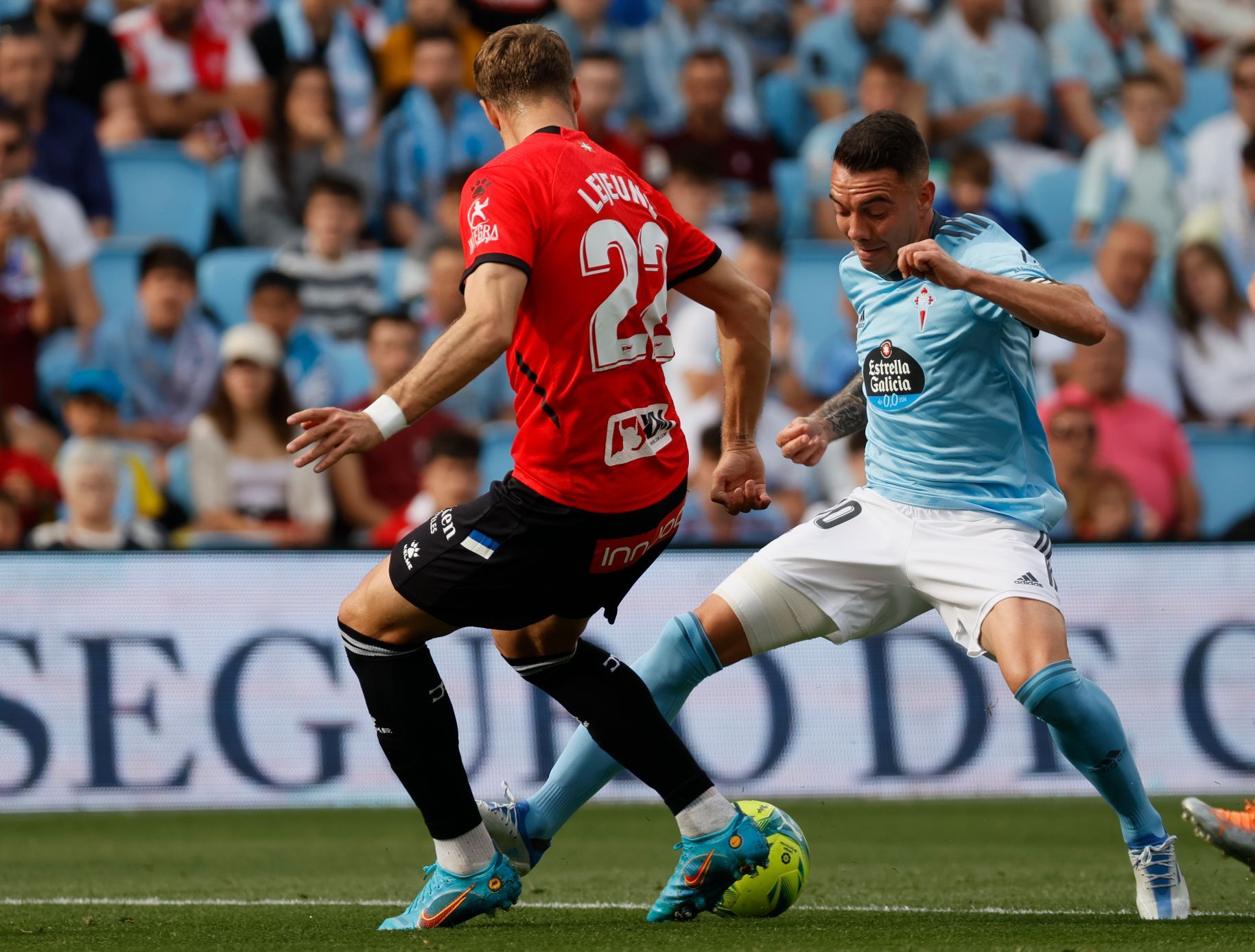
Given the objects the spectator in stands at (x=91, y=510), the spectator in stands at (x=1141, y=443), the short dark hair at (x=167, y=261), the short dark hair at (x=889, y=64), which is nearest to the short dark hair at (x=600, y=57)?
the short dark hair at (x=889, y=64)

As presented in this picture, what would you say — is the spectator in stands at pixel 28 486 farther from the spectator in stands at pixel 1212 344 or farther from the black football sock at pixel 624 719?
the spectator in stands at pixel 1212 344

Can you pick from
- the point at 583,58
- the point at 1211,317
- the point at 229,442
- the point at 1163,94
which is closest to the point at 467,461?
the point at 229,442

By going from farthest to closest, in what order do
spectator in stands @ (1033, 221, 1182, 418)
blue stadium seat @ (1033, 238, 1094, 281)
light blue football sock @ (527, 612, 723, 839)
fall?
blue stadium seat @ (1033, 238, 1094, 281)
spectator in stands @ (1033, 221, 1182, 418)
light blue football sock @ (527, 612, 723, 839)

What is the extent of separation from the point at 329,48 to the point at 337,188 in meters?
1.71

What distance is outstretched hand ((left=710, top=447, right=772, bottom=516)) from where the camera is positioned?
5.02 m

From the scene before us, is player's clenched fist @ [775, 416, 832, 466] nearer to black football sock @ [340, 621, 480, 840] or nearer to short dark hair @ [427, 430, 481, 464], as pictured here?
black football sock @ [340, 621, 480, 840]

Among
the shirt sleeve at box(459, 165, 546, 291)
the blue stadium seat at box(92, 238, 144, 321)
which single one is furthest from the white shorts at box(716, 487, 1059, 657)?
the blue stadium seat at box(92, 238, 144, 321)

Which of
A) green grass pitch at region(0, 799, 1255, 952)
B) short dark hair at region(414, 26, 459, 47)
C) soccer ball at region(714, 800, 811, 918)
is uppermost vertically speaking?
short dark hair at region(414, 26, 459, 47)

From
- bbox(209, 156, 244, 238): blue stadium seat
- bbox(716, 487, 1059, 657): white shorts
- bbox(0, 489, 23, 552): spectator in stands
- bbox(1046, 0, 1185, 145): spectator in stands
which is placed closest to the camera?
bbox(716, 487, 1059, 657): white shorts

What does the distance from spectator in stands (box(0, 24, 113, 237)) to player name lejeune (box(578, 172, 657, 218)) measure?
767 cm

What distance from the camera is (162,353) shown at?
35.3ft

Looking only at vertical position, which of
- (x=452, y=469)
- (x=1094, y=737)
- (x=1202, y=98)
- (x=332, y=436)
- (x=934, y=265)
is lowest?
(x=452, y=469)

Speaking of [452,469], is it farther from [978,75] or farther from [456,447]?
[978,75]

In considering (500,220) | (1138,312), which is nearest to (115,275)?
(1138,312)
